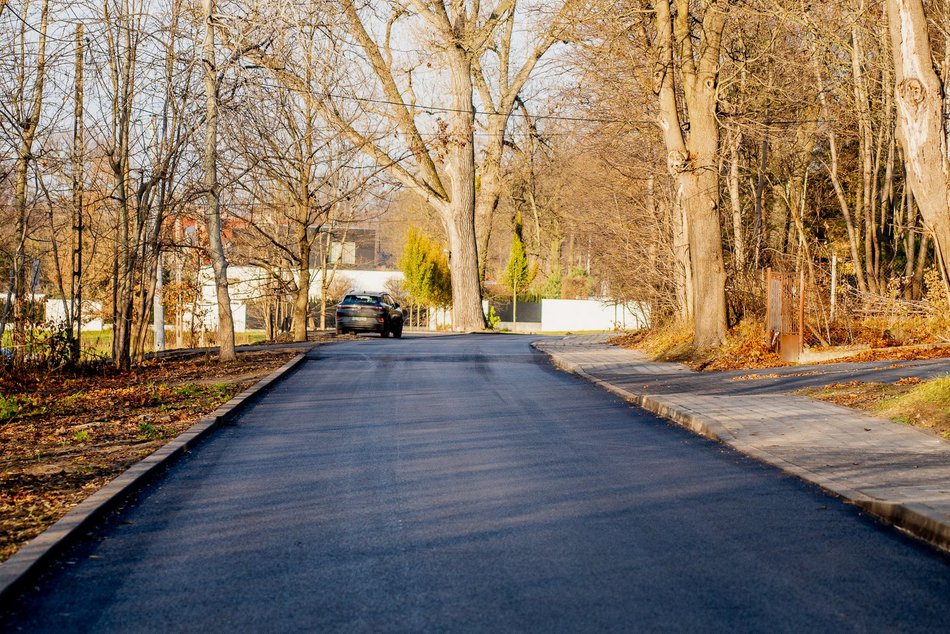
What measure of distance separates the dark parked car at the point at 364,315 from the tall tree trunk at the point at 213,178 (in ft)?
45.8

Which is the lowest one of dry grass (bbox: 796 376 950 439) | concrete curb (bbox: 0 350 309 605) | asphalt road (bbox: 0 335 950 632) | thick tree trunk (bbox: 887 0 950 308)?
asphalt road (bbox: 0 335 950 632)

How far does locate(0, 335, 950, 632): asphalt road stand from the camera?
4773 millimetres

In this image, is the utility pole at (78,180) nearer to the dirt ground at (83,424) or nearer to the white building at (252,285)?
the dirt ground at (83,424)

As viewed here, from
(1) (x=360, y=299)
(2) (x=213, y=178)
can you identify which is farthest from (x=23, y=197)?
(1) (x=360, y=299)

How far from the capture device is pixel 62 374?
17.2 meters

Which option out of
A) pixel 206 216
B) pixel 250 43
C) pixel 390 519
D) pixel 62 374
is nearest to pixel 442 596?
pixel 390 519

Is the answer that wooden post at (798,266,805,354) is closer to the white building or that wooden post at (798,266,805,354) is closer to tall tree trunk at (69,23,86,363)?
tall tree trunk at (69,23,86,363)

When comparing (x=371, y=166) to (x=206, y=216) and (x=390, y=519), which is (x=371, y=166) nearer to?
(x=206, y=216)

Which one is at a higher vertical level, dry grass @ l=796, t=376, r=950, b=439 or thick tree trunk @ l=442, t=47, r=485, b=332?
thick tree trunk @ l=442, t=47, r=485, b=332

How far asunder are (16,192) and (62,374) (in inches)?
119

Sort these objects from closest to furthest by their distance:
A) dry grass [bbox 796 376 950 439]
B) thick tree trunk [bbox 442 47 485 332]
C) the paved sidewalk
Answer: the paved sidewalk
dry grass [bbox 796 376 950 439]
thick tree trunk [bbox 442 47 485 332]

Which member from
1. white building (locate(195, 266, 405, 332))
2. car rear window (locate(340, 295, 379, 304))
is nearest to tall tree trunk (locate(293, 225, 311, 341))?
white building (locate(195, 266, 405, 332))

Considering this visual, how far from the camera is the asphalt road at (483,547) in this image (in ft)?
15.7

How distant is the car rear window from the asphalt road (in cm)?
2425
